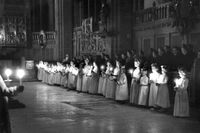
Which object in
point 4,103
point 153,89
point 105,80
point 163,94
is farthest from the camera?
point 105,80

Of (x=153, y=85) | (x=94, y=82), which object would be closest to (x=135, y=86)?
(x=153, y=85)

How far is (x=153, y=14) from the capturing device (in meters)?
17.8

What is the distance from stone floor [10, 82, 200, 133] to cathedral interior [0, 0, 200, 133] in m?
0.03

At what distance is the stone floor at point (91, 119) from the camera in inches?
371

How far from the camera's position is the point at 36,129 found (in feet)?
31.1

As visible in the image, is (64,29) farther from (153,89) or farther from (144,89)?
(153,89)

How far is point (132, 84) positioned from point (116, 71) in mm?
1381

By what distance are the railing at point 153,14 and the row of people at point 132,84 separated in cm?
340

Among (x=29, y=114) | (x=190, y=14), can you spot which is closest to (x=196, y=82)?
(x=190, y=14)

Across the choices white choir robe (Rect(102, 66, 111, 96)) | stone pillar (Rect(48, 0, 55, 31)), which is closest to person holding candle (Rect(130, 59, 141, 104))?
white choir robe (Rect(102, 66, 111, 96))

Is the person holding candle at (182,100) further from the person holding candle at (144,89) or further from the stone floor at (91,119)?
the person holding candle at (144,89)

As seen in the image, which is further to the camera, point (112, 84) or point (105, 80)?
point (105, 80)

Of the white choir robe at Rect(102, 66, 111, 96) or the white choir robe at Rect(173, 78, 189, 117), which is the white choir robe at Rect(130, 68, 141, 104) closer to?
the white choir robe at Rect(102, 66, 111, 96)

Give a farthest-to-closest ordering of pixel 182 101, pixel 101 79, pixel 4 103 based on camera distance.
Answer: pixel 101 79, pixel 182 101, pixel 4 103
